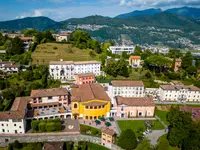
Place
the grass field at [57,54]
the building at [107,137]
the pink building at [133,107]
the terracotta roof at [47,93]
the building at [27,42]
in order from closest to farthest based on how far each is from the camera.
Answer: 1. the building at [107,137]
2. the terracotta roof at [47,93]
3. the pink building at [133,107]
4. the grass field at [57,54]
5. the building at [27,42]

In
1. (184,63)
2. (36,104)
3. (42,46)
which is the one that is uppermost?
(42,46)

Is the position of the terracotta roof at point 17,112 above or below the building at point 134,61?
below

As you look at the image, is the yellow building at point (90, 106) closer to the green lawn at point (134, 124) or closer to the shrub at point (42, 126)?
the green lawn at point (134, 124)

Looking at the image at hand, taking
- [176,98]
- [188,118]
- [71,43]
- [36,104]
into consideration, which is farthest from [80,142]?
[71,43]

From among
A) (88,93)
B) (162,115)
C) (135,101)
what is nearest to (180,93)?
(162,115)

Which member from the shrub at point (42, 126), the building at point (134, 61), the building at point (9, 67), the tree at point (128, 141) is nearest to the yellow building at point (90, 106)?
the shrub at point (42, 126)

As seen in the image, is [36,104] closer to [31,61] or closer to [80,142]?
[80,142]

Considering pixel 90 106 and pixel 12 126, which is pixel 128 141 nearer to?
pixel 90 106
